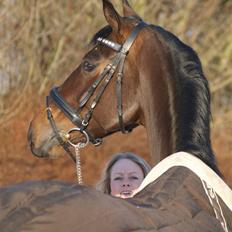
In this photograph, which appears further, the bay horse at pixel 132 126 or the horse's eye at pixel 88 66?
the horse's eye at pixel 88 66

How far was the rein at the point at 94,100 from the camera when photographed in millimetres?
3564

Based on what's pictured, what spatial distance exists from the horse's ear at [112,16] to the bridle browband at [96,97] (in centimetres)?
8

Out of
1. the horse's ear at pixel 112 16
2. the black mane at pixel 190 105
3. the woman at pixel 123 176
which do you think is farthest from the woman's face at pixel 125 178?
the black mane at pixel 190 105

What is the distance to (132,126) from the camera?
3.72 meters

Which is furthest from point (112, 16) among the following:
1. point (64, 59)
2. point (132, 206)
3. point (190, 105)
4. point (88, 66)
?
point (64, 59)

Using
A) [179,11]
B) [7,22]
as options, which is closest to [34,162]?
[7,22]

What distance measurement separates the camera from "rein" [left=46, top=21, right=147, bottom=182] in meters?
3.56

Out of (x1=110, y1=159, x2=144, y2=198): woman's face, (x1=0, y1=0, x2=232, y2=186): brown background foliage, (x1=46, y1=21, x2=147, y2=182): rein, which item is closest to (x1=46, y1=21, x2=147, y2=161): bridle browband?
(x1=46, y1=21, x2=147, y2=182): rein

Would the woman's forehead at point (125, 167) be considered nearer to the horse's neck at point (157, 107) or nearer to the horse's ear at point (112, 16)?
the horse's neck at point (157, 107)

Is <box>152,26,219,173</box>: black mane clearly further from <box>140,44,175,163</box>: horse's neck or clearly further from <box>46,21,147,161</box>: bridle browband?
<box>46,21,147,161</box>: bridle browband

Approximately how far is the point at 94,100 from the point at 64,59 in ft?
22.2

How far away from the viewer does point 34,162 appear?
9375 millimetres

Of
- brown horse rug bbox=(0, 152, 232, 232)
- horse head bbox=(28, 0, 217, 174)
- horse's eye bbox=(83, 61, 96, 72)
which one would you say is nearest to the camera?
brown horse rug bbox=(0, 152, 232, 232)

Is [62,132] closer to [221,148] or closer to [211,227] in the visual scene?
[211,227]
